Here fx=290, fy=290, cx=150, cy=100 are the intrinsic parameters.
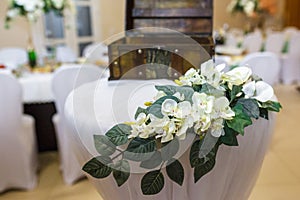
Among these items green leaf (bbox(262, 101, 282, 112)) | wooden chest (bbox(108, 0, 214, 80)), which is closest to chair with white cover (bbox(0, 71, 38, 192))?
wooden chest (bbox(108, 0, 214, 80))

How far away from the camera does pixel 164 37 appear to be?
1.29 meters

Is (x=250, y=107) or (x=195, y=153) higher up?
(x=250, y=107)

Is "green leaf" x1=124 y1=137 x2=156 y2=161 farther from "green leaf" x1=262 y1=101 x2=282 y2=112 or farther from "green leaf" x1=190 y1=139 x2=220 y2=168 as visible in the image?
"green leaf" x1=262 y1=101 x2=282 y2=112

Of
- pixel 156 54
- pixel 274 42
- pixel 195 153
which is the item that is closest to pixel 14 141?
pixel 156 54

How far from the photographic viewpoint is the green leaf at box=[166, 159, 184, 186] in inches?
33.0

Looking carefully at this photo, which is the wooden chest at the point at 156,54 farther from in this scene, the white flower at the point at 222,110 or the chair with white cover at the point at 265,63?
the chair with white cover at the point at 265,63

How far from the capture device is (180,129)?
0.79 metres

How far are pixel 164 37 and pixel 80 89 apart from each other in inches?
17.0

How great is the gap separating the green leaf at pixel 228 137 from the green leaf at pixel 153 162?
0.61ft

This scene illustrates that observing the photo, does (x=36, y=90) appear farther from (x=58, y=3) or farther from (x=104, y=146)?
(x=104, y=146)

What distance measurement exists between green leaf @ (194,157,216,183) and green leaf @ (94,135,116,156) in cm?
25

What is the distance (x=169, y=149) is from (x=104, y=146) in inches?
7.6

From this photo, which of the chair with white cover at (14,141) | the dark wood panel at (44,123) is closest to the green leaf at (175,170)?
the chair with white cover at (14,141)

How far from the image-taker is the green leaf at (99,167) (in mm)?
861
